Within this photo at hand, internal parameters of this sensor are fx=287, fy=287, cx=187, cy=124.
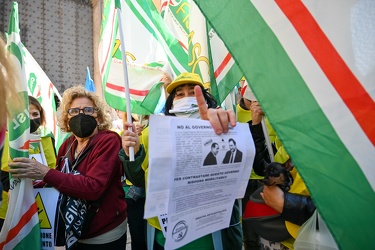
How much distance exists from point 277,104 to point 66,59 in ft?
29.3

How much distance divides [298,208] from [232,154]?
0.49 metres

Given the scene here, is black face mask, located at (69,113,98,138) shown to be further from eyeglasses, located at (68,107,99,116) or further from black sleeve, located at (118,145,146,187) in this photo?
black sleeve, located at (118,145,146,187)

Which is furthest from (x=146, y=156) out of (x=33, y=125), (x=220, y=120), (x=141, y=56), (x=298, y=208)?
(x=141, y=56)

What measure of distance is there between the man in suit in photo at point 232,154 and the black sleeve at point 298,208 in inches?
16.0

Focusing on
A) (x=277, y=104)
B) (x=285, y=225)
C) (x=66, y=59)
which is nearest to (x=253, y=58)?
(x=277, y=104)

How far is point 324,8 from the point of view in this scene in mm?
867

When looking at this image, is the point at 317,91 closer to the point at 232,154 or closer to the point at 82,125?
the point at 232,154

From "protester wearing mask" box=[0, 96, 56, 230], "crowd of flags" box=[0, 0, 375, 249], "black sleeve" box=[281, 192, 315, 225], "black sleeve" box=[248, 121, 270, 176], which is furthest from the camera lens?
"protester wearing mask" box=[0, 96, 56, 230]

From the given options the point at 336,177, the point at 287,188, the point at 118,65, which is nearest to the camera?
the point at 336,177

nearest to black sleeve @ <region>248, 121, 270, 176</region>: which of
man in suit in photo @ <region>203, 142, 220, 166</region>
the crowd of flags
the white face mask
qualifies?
the white face mask

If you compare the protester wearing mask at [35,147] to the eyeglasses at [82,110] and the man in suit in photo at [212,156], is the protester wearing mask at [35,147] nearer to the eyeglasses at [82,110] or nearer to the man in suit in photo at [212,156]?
the eyeglasses at [82,110]

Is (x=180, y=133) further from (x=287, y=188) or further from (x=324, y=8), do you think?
(x=287, y=188)

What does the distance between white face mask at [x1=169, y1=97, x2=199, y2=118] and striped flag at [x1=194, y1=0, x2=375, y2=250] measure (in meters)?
0.87

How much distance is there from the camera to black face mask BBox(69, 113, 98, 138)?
209 cm
